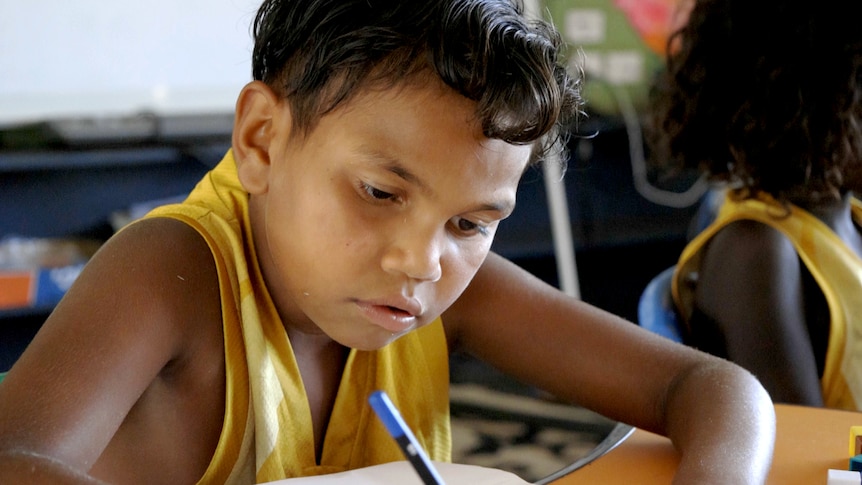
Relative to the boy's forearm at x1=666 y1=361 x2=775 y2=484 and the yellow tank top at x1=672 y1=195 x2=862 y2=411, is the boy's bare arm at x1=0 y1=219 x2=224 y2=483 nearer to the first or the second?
the boy's forearm at x1=666 y1=361 x2=775 y2=484

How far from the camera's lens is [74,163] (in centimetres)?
229

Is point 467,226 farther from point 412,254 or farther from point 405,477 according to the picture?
point 405,477

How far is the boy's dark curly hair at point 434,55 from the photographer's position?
73 centimetres

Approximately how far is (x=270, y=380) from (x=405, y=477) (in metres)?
0.17

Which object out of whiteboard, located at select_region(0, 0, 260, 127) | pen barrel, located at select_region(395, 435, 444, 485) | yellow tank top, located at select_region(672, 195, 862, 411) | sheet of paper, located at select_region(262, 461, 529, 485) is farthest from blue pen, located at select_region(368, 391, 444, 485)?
whiteboard, located at select_region(0, 0, 260, 127)

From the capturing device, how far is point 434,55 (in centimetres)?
73

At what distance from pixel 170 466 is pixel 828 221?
93 centimetres

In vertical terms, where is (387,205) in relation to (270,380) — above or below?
above

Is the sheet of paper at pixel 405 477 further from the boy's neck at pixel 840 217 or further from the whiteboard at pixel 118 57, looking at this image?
the whiteboard at pixel 118 57

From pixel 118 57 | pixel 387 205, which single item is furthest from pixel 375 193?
pixel 118 57

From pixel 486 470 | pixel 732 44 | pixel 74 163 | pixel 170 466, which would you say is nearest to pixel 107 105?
pixel 74 163

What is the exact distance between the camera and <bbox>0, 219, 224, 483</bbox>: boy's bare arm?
65 cm

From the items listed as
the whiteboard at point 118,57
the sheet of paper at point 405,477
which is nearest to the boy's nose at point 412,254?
the sheet of paper at point 405,477

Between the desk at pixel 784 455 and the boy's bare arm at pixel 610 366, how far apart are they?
0.02 metres
